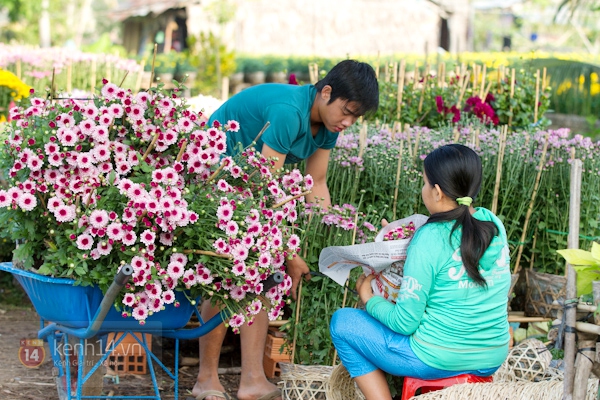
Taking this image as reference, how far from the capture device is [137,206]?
7.16 feet

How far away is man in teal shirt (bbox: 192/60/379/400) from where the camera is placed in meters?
2.79

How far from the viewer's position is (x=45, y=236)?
7.69 feet

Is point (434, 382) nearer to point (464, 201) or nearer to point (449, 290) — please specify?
point (449, 290)

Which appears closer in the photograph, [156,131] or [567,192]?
[156,131]

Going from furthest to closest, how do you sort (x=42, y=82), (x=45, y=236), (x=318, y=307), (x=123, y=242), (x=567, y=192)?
(x=42, y=82) → (x=567, y=192) → (x=318, y=307) → (x=45, y=236) → (x=123, y=242)

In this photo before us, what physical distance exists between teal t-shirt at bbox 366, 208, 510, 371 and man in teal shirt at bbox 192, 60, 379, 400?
0.67m

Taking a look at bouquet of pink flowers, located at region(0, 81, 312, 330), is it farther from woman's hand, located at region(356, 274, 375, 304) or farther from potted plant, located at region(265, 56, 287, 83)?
potted plant, located at region(265, 56, 287, 83)

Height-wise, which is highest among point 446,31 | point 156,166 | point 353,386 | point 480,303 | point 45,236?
point 446,31

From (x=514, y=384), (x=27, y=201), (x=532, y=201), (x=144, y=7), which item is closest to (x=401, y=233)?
(x=514, y=384)

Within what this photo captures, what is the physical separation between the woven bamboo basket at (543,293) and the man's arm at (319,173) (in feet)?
4.49

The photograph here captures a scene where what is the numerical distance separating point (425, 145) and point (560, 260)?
950 mm

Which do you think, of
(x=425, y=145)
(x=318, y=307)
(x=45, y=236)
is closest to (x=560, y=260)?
(x=425, y=145)

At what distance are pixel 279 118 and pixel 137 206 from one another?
2.76 feet

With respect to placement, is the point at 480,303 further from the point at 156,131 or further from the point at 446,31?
the point at 446,31
